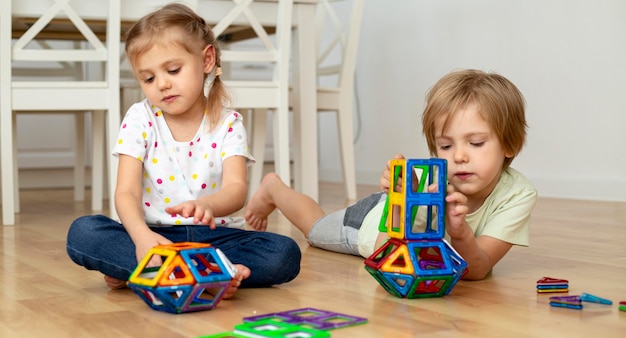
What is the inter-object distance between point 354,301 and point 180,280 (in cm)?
28

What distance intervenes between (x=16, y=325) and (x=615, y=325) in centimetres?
78

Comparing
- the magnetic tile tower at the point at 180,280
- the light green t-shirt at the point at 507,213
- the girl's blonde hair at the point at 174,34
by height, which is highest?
the girl's blonde hair at the point at 174,34

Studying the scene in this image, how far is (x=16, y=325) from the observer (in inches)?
43.6

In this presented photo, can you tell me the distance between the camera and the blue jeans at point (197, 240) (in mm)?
1353

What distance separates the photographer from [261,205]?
1992mm

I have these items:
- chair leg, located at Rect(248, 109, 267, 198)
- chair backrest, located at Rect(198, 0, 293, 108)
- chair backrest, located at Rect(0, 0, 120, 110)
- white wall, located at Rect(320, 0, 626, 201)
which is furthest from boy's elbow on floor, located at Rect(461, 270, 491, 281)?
chair leg, located at Rect(248, 109, 267, 198)

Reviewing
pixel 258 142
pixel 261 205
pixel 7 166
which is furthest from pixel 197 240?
pixel 258 142

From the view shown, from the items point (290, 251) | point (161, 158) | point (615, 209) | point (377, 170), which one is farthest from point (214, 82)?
point (377, 170)

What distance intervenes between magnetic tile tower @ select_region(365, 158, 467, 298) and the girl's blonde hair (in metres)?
0.38

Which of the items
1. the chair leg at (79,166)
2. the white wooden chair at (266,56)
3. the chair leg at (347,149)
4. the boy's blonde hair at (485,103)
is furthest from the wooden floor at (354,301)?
the chair leg at (79,166)

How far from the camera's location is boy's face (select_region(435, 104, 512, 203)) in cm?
139

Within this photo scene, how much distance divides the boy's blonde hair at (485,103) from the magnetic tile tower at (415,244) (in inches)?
6.8

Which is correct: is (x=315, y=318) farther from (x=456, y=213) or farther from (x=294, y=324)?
(x=456, y=213)

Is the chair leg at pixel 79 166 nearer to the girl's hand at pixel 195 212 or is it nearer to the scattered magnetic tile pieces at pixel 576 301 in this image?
the girl's hand at pixel 195 212
